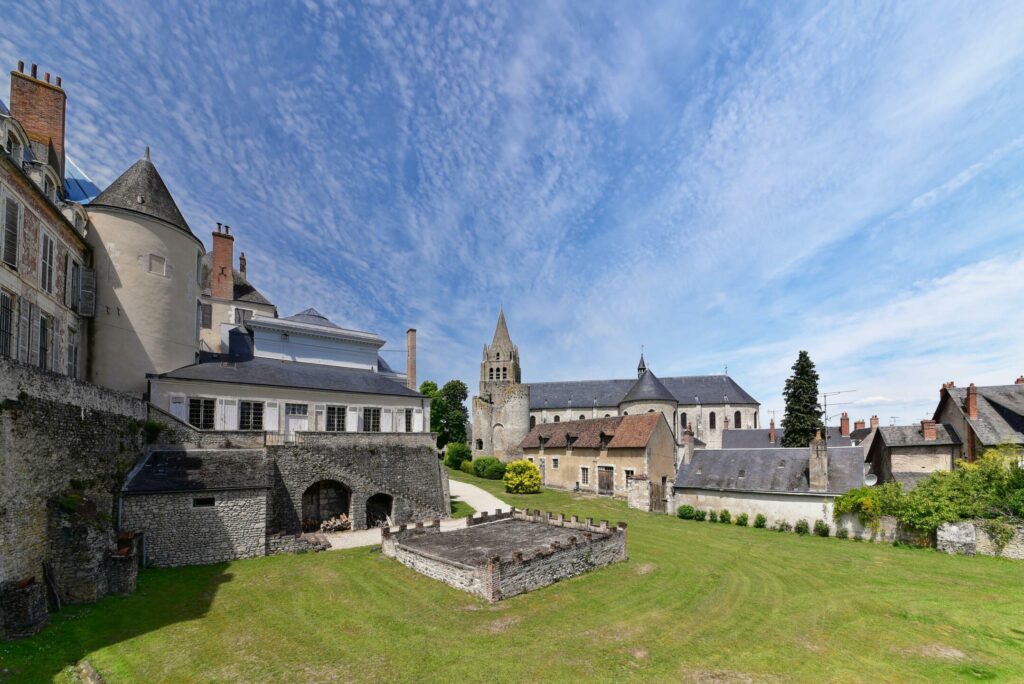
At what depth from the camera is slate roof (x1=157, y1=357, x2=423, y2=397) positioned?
22.3m

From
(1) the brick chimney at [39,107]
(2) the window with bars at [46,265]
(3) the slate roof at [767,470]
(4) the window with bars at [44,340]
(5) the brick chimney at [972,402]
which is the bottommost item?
(3) the slate roof at [767,470]

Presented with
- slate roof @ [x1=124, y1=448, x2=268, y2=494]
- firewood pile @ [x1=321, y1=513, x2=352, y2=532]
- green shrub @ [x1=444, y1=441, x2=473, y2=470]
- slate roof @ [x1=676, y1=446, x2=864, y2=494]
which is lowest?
green shrub @ [x1=444, y1=441, x2=473, y2=470]

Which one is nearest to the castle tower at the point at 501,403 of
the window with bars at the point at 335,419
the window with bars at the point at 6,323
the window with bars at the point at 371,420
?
the window with bars at the point at 371,420

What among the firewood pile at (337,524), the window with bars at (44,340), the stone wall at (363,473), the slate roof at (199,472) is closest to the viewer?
the window with bars at (44,340)

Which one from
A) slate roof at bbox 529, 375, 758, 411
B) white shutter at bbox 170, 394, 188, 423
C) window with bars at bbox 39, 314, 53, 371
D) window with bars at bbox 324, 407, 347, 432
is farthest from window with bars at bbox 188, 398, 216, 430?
slate roof at bbox 529, 375, 758, 411

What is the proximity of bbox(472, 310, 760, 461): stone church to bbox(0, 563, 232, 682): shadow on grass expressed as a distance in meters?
37.2

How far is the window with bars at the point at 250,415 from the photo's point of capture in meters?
22.7

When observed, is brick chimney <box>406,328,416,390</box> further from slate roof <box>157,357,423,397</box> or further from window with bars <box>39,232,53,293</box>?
window with bars <box>39,232,53,293</box>

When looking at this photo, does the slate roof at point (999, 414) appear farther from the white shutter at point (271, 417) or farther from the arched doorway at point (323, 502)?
the white shutter at point (271, 417)

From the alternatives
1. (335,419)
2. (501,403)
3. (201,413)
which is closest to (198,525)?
(201,413)

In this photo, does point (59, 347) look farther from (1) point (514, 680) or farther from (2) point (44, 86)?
(1) point (514, 680)

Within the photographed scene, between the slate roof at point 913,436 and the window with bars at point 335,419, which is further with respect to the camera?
the slate roof at point 913,436

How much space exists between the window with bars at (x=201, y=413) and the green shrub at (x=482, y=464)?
83.4ft

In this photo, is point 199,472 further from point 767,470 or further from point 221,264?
point 767,470
